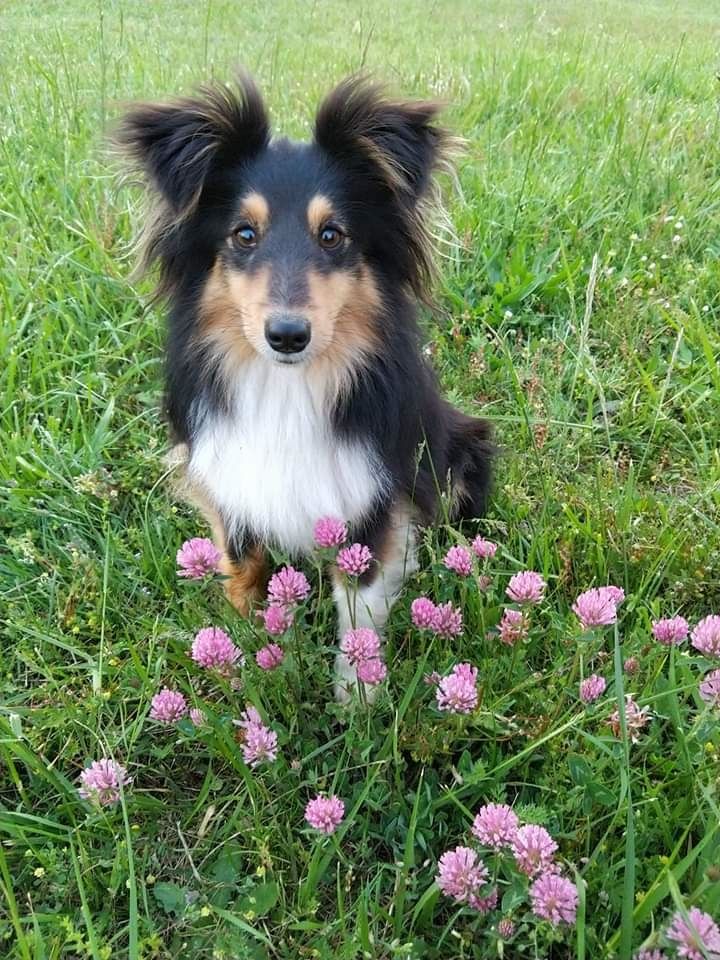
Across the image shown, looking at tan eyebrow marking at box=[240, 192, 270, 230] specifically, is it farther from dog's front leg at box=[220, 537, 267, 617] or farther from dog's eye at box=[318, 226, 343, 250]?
dog's front leg at box=[220, 537, 267, 617]

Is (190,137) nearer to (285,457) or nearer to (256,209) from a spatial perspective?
(256,209)

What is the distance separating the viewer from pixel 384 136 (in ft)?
6.56

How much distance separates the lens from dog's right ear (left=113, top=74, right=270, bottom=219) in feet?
6.49

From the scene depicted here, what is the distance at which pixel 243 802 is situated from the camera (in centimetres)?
178

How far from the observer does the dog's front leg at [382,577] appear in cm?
211

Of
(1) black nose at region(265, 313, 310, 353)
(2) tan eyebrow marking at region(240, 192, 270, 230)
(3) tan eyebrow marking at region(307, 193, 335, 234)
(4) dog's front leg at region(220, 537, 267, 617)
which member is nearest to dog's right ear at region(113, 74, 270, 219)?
(2) tan eyebrow marking at region(240, 192, 270, 230)

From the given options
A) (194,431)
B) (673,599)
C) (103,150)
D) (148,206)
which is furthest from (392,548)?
(103,150)

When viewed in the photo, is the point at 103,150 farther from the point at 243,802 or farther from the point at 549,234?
the point at 549,234

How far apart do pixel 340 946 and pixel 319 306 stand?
146 cm

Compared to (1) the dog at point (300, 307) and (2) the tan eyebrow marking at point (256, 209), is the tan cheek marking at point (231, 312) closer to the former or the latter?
(1) the dog at point (300, 307)

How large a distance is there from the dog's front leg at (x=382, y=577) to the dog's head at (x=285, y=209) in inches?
21.4

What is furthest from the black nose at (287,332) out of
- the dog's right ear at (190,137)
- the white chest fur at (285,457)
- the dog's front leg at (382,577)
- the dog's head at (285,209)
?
the dog's front leg at (382,577)

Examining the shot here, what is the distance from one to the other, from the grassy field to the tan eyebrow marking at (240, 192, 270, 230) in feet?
1.93

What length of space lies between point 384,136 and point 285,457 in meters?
0.91
